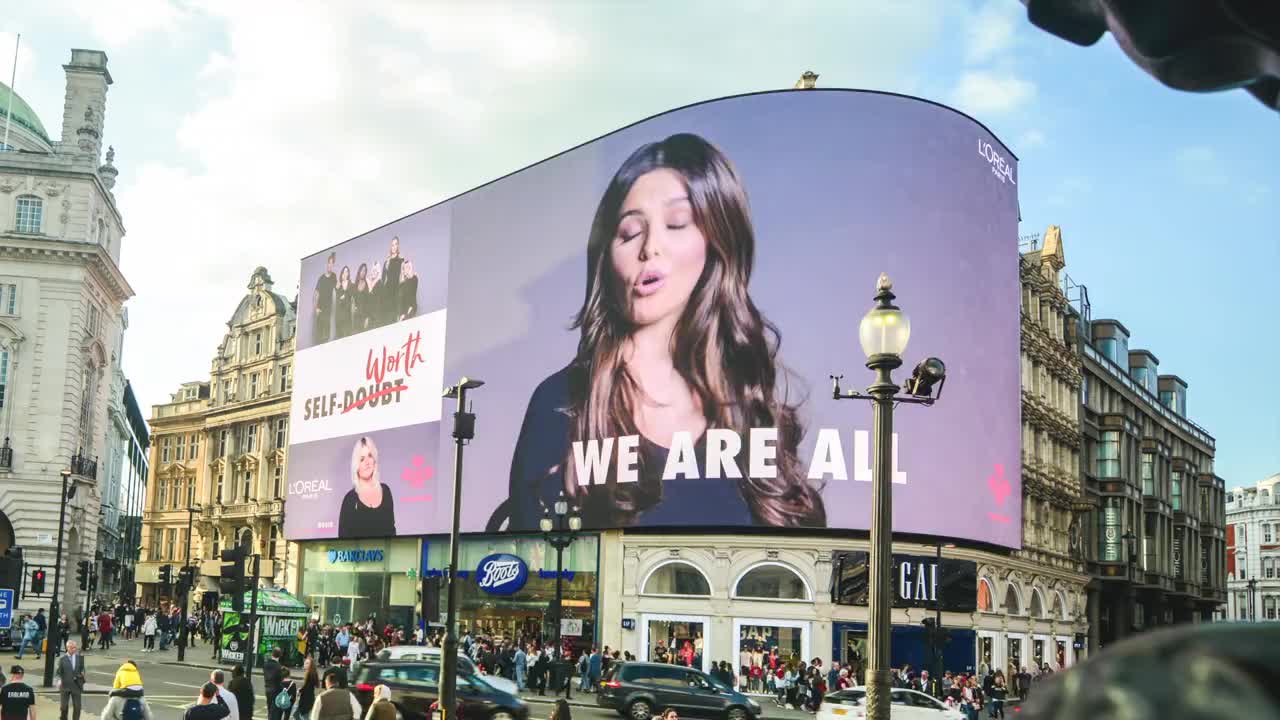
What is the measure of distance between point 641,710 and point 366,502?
110 feet

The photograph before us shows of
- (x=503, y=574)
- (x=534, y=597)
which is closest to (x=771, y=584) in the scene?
(x=534, y=597)

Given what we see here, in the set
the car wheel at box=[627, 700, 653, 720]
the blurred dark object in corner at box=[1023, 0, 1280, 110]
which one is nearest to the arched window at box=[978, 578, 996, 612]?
the car wheel at box=[627, 700, 653, 720]

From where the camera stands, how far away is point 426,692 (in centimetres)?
2698

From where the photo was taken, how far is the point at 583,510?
51.8 meters

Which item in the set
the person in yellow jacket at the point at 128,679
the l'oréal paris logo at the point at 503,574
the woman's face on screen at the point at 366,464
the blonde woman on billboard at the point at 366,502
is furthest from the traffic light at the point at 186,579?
the person in yellow jacket at the point at 128,679

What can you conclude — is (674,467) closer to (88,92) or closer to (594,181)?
(594,181)

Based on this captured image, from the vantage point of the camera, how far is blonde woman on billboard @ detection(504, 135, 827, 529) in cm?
4778

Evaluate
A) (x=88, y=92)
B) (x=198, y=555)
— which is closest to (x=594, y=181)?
(x=88, y=92)

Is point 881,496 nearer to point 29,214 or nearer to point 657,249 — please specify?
point 657,249

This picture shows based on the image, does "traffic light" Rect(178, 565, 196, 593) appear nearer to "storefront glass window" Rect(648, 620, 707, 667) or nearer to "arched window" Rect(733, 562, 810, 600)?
"storefront glass window" Rect(648, 620, 707, 667)

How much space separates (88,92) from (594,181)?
2757 centimetres

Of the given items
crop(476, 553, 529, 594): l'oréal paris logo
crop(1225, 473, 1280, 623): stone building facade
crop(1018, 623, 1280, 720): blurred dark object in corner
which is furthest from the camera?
crop(1225, 473, 1280, 623): stone building facade

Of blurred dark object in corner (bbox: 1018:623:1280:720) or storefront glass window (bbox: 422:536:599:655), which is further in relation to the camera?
storefront glass window (bbox: 422:536:599:655)

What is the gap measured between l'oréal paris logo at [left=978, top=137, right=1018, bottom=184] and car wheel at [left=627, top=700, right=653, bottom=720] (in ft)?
94.1
